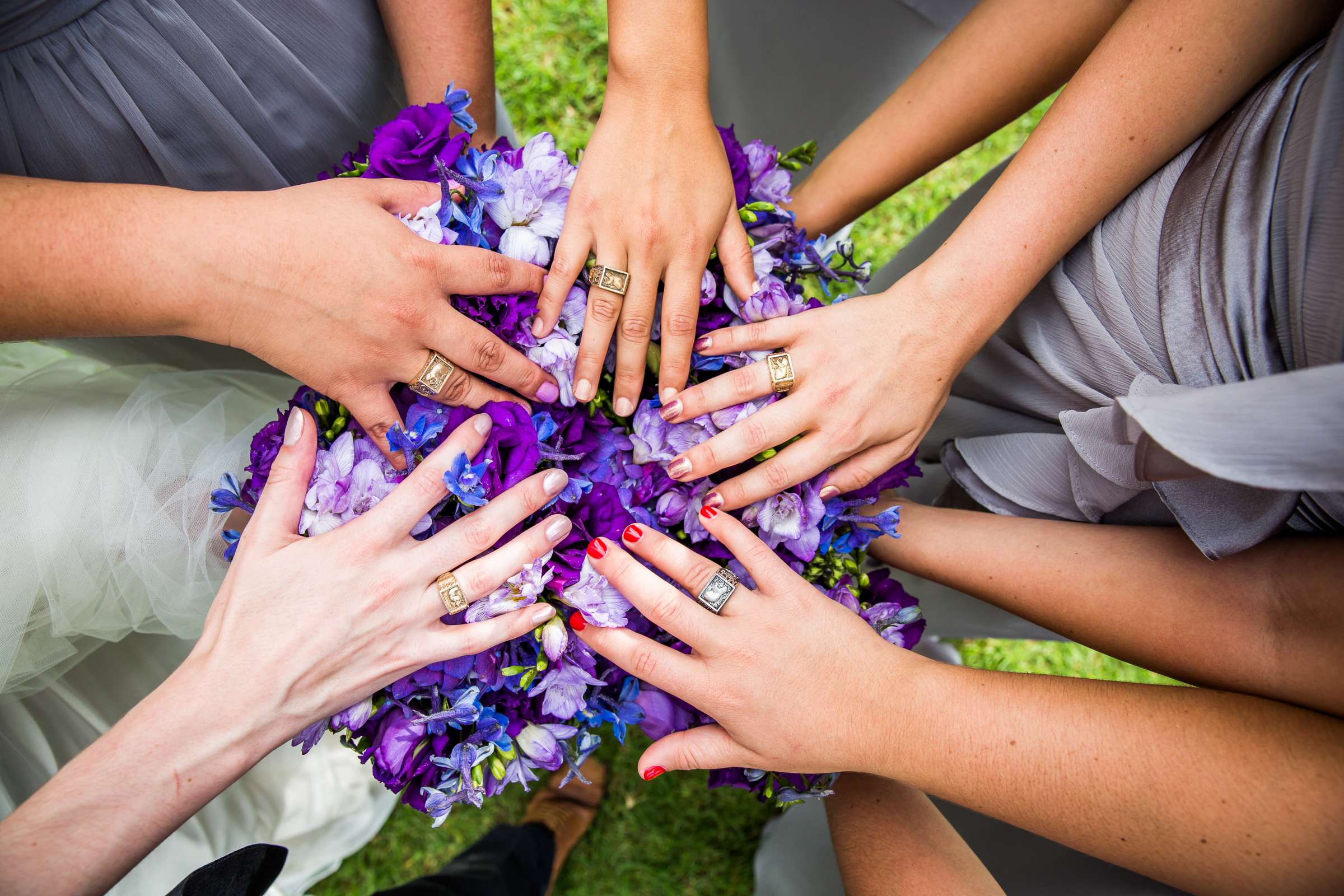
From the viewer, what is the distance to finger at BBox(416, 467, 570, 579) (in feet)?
2.82

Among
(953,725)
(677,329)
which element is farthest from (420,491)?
(953,725)

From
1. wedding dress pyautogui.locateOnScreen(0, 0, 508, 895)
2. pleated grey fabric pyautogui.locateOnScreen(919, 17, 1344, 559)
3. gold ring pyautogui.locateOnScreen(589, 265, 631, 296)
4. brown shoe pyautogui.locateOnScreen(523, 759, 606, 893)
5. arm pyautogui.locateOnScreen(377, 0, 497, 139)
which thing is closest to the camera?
pleated grey fabric pyautogui.locateOnScreen(919, 17, 1344, 559)

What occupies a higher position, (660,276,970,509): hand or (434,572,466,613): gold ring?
(660,276,970,509): hand

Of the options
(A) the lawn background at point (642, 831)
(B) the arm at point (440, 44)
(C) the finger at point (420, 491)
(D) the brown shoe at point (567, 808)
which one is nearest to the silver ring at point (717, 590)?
(C) the finger at point (420, 491)

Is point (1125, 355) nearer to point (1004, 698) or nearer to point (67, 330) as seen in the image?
point (1004, 698)

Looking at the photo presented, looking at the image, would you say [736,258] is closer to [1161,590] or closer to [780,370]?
[780,370]

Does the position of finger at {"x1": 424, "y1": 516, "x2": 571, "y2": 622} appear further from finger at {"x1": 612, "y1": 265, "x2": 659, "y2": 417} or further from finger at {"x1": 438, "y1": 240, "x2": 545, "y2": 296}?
finger at {"x1": 438, "y1": 240, "x2": 545, "y2": 296}

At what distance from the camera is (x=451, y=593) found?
90 cm

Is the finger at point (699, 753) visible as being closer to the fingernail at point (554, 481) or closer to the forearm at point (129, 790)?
the fingernail at point (554, 481)

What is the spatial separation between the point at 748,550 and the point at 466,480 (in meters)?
0.40

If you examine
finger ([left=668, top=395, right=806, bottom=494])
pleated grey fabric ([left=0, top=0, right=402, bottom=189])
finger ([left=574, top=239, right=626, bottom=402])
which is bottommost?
finger ([left=668, top=395, right=806, bottom=494])

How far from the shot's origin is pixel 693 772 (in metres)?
2.20

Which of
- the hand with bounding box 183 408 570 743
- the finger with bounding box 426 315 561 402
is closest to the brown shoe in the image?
the hand with bounding box 183 408 570 743

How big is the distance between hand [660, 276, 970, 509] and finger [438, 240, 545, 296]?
28 cm
